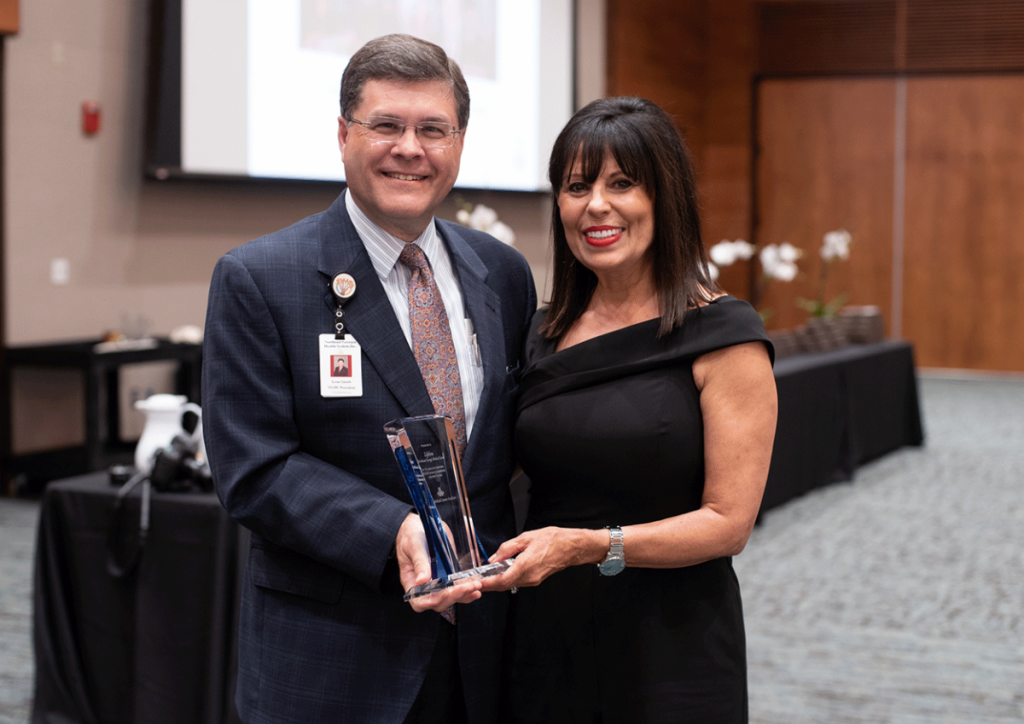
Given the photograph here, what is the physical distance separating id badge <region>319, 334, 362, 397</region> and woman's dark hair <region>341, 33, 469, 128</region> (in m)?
0.35

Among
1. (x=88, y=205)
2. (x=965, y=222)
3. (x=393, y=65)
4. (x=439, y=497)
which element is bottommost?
(x=439, y=497)

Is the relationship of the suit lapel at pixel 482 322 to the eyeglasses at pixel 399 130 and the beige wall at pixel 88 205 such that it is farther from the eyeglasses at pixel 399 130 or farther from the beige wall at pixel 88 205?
the beige wall at pixel 88 205

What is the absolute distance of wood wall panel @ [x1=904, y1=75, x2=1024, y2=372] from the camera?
11492mm

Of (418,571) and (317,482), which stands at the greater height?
(317,482)

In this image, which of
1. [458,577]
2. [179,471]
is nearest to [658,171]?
[458,577]

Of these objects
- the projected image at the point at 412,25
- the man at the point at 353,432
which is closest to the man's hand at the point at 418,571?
the man at the point at 353,432

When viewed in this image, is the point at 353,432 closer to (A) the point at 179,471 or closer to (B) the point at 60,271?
(A) the point at 179,471

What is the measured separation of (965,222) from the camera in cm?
1167

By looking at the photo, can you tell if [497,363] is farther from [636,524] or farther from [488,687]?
[488,687]

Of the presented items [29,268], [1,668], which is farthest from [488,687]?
[29,268]

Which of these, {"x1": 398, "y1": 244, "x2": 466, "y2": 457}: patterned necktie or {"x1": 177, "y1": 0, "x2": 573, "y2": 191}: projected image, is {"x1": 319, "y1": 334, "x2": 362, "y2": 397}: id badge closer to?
{"x1": 398, "y1": 244, "x2": 466, "y2": 457}: patterned necktie

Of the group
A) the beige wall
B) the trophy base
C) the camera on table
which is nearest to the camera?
the trophy base

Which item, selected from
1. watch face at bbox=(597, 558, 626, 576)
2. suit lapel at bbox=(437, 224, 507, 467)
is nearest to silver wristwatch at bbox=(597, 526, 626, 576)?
watch face at bbox=(597, 558, 626, 576)

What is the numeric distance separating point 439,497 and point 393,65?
24.8 inches
